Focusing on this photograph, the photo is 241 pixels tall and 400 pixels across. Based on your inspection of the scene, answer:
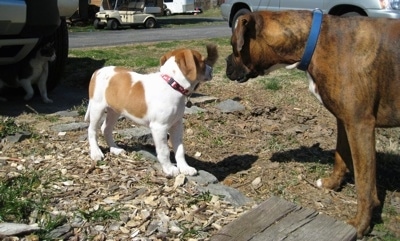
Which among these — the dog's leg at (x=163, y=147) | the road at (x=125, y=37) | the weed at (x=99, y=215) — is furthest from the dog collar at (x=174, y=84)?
the road at (x=125, y=37)

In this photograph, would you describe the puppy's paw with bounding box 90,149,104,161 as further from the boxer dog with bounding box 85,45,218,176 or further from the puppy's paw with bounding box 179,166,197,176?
the puppy's paw with bounding box 179,166,197,176

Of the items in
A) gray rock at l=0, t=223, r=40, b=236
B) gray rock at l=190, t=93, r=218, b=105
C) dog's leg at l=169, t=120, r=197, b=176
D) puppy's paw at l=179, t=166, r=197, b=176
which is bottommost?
gray rock at l=190, t=93, r=218, b=105

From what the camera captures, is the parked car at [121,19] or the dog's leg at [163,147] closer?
the dog's leg at [163,147]

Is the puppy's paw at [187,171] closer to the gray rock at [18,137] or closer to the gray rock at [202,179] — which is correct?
the gray rock at [202,179]

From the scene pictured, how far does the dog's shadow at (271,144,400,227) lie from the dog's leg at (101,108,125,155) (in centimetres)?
138

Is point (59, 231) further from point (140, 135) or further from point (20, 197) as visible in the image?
point (140, 135)

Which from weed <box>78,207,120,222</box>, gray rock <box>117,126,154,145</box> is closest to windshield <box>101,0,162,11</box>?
gray rock <box>117,126,154,145</box>

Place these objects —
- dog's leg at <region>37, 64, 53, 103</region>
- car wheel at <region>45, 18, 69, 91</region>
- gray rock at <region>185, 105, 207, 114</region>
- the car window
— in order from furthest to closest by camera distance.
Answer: the car window → car wheel at <region>45, 18, 69, 91</region> → dog's leg at <region>37, 64, 53, 103</region> → gray rock at <region>185, 105, 207, 114</region>

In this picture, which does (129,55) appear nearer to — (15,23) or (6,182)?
(15,23)

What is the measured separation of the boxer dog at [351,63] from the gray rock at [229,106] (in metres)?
2.23

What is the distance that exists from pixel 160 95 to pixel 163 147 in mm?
375

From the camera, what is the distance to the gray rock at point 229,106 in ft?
19.9

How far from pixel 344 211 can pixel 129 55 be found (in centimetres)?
674

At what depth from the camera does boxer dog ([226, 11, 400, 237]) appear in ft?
11.4
